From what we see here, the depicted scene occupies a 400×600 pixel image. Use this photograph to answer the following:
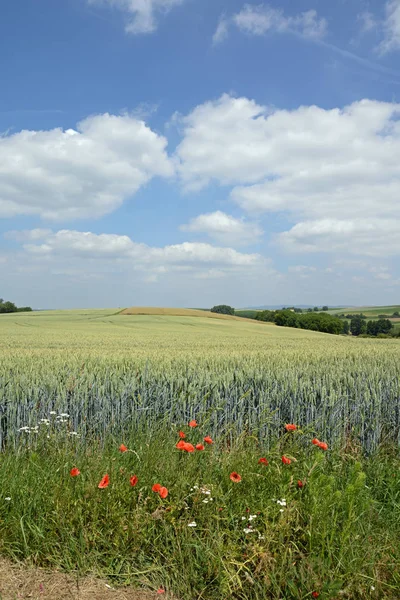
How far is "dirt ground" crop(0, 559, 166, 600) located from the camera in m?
2.78

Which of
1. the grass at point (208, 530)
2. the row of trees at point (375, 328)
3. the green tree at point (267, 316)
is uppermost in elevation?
the green tree at point (267, 316)

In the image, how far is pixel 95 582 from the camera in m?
2.91

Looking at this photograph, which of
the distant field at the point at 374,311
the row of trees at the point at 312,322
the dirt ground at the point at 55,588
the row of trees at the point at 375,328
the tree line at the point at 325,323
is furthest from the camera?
the distant field at the point at 374,311

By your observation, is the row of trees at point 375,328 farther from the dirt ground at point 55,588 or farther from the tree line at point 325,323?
the dirt ground at point 55,588

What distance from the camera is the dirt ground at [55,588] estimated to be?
278 centimetres

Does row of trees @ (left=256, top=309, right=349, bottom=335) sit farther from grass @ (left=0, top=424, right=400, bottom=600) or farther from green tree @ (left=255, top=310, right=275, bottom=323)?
grass @ (left=0, top=424, right=400, bottom=600)

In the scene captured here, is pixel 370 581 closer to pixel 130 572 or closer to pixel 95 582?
pixel 130 572

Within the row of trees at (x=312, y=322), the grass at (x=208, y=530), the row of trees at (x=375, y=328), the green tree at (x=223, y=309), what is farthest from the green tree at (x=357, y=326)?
the grass at (x=208, y=530)

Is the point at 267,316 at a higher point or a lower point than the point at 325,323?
higher

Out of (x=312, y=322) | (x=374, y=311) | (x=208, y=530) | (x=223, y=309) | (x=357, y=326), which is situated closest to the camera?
(x=208, y=530)

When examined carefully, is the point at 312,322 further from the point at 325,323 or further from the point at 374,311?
the point at 374,311

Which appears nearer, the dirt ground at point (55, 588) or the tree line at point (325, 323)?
the dirt ground at point (55, 588)

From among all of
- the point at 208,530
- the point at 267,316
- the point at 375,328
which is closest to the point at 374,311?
the point at 375,328

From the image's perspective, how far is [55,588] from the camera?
2844 millimetres
